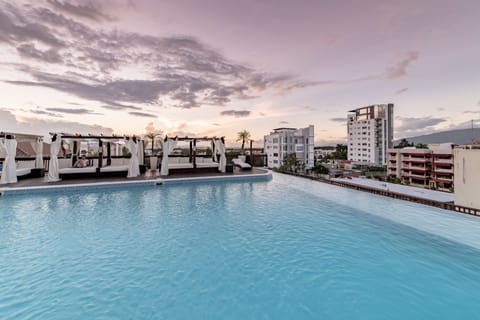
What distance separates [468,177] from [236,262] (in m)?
10.3

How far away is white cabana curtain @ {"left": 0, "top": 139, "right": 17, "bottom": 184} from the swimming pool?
130 inches

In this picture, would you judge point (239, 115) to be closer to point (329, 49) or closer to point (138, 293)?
point (329, 49)

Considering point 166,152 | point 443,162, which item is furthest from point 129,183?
point 443,162

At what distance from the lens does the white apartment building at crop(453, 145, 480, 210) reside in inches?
292

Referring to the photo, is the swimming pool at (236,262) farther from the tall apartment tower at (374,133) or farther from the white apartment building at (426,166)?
the tall apartment tower at (374,133)

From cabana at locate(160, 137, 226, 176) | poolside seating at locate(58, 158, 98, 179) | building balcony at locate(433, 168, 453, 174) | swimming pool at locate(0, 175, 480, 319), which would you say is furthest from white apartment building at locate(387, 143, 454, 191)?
poolside seating at locate(58, 158, 98, 179)

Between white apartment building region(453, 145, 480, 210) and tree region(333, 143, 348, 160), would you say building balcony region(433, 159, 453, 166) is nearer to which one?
tree region(333, 143, 348, 160)

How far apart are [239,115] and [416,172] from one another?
1468 inches

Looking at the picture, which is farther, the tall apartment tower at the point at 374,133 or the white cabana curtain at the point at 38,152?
the tall apartment tower at the point at 374,133

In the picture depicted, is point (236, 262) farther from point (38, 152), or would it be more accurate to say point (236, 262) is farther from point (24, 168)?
point (24, 168)

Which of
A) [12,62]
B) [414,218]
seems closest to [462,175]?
[414,218]

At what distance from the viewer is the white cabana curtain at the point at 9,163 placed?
8.08m

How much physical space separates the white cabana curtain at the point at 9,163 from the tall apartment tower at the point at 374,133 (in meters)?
63.5

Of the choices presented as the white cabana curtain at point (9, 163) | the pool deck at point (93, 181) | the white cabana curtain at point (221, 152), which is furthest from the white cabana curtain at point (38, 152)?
the white cabana curtain at point (221, 152)
